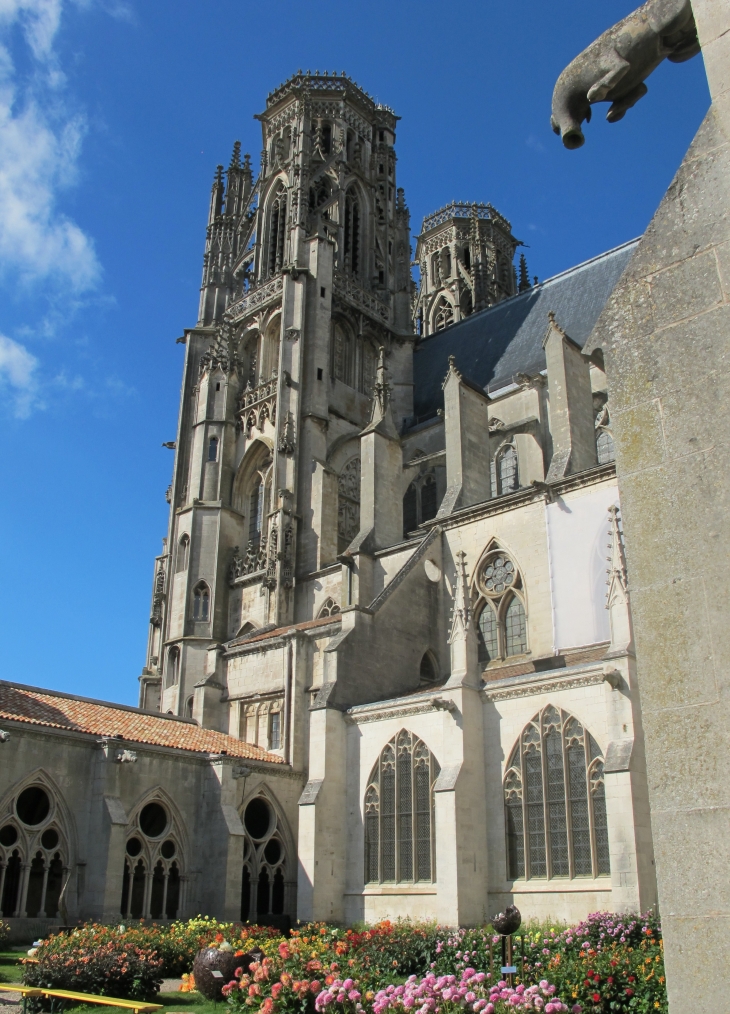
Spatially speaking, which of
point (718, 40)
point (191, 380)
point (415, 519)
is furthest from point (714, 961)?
point (191, 380)

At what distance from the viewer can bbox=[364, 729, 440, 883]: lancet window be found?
749 inches

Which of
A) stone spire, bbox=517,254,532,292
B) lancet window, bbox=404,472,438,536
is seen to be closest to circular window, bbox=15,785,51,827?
lancet window, bbox=404,472,438,536

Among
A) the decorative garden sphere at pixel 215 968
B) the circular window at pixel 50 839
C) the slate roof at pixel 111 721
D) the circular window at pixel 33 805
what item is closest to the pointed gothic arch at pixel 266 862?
the slate roof at pixel 111 721

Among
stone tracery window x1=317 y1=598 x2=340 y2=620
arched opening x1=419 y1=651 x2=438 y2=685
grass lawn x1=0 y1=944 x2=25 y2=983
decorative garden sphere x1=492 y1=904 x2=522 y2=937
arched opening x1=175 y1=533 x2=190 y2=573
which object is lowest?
grass lawn x1=0 y1=944 x2=25 y2=983

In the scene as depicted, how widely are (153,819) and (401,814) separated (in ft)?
18.5

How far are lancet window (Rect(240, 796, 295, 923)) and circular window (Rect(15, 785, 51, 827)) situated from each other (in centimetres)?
481

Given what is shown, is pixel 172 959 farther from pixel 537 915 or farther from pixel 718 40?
pixel 718 40

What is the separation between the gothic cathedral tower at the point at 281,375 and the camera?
102ft

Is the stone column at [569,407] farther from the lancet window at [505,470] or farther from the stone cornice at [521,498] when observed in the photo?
the lancet window at [505,470]

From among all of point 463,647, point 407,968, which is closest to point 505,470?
point 463,647

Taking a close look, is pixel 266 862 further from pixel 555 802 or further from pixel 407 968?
pixel 407 968

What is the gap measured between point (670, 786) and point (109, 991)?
33.4 feet

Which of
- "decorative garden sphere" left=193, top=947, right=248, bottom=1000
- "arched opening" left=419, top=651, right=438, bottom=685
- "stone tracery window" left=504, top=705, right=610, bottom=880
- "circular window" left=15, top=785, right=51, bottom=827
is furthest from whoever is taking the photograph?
"arched opening" left=419, top=651, right=438, bottom=685

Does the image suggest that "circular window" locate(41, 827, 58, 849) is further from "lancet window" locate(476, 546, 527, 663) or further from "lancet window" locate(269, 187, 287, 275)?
"lancet window" locate(269, 187, 287, 275)
